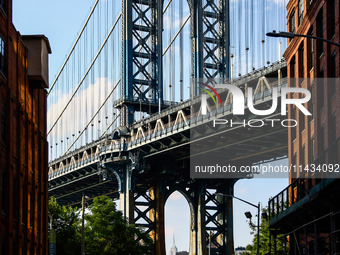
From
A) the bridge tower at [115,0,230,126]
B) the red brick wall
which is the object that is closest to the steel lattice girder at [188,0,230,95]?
the bridge tower at [115,0,230,126]

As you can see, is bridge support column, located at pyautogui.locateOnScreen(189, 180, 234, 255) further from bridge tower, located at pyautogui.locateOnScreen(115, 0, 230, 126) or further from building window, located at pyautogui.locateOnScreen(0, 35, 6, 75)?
building window, located at pyautogui.locateOnScreen(0, 35, 6, 75)

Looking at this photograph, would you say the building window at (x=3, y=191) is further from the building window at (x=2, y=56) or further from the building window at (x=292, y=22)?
the building window at (x=292, y=22)

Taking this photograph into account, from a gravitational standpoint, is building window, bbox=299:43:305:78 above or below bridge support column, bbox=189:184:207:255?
above

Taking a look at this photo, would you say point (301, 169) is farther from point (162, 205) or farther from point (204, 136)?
point (162, 205)

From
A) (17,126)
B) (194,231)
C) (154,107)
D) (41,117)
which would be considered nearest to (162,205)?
(194,231)

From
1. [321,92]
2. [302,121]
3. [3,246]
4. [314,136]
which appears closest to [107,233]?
[302,121]

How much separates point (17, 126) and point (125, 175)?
2681 inches

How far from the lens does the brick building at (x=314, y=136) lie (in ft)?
109

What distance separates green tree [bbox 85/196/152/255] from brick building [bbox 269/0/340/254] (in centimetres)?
2687

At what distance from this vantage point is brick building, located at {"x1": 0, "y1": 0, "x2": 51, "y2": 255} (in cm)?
3903

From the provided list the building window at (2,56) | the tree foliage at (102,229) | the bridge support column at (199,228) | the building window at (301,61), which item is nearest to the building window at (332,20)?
the building window at (301,61)

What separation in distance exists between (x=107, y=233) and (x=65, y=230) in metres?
8.21

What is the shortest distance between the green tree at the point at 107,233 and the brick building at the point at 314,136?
26.9m

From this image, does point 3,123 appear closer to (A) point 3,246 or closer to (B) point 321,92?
(A) point 3,246
